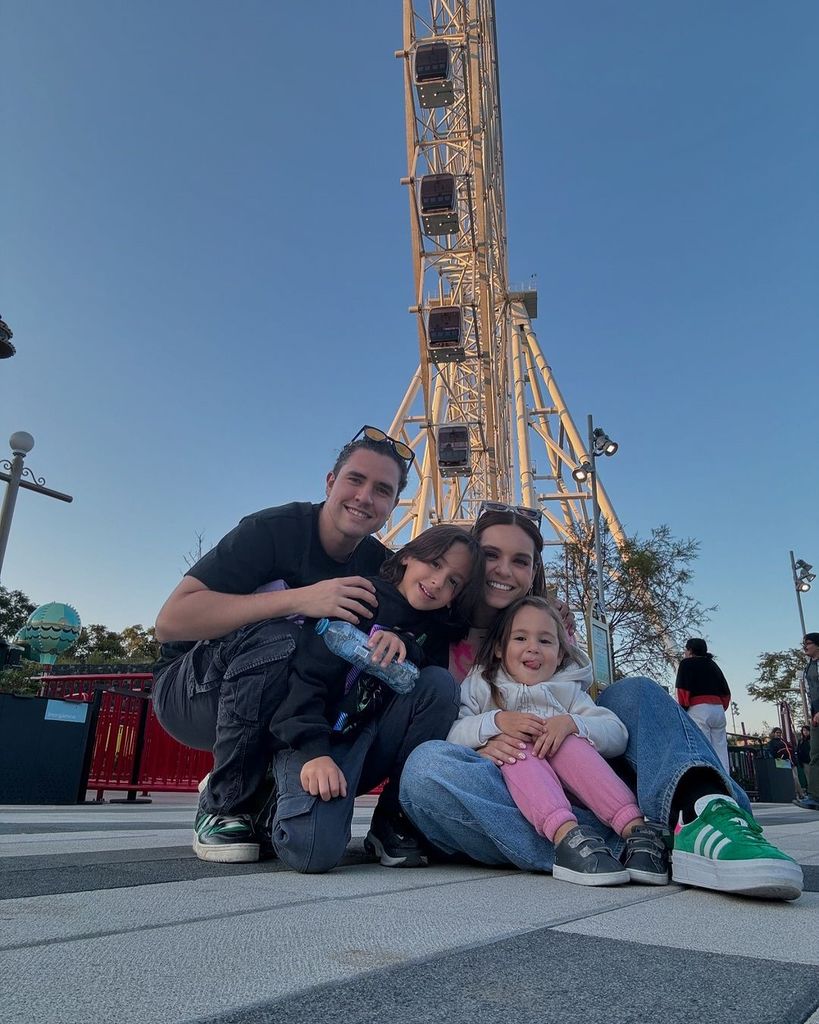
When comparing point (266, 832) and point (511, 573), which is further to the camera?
point (511, 573)

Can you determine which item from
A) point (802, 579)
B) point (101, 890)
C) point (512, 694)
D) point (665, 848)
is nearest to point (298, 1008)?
point (101, 890)

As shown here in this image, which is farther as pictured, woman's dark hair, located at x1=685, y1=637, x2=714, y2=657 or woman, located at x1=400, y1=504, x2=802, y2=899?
woman's dark hair, located at x1=685, y1=637, x2=714, y2=657

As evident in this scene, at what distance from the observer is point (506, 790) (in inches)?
63.0

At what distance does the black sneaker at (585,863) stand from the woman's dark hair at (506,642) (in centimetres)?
47

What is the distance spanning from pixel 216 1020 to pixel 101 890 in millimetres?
708

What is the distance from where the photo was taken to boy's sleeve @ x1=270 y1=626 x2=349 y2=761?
155 cm

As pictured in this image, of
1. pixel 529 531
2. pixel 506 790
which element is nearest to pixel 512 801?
pixel 506 790

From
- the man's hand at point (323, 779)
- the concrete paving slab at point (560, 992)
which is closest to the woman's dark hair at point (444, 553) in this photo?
the man's hand at point (323, 779)

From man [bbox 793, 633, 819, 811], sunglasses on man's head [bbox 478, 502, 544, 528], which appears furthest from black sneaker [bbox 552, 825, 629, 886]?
man [bbox 793, 633, 819, 811]

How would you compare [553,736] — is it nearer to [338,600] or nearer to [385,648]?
[385,648]

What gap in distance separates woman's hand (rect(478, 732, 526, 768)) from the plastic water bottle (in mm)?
226

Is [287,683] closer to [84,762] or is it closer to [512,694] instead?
[512,694]

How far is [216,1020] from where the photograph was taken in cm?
54

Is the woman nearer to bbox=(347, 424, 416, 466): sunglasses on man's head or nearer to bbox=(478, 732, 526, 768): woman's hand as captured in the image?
bbox=(478, 732, 526, 768): woman's hand
